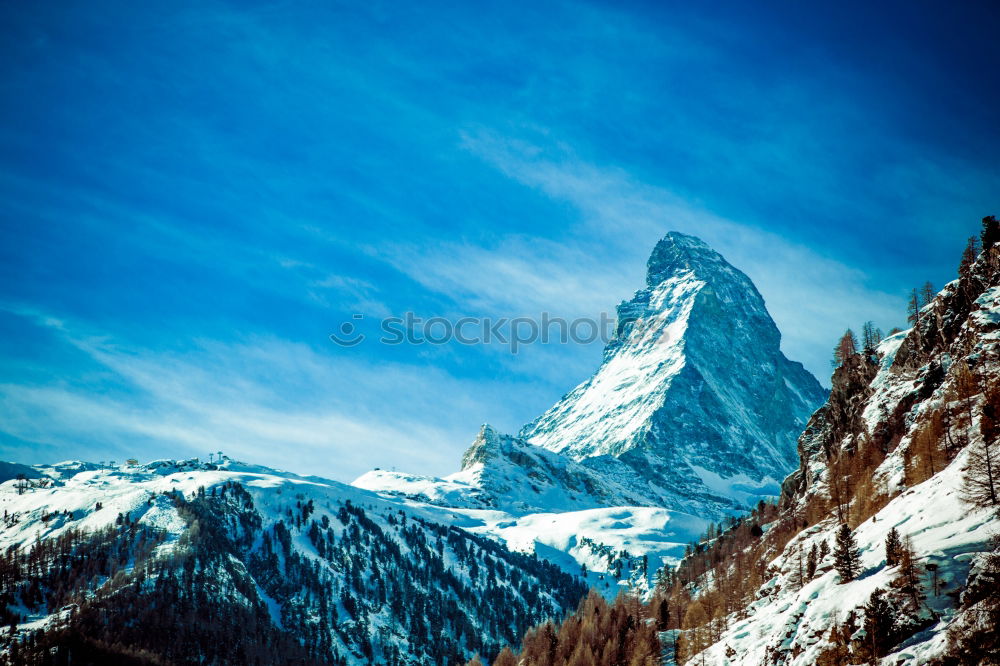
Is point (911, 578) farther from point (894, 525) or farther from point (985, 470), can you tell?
point (894, 525)

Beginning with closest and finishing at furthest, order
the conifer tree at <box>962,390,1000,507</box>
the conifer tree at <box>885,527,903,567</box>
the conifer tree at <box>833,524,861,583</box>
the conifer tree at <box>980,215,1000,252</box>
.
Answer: the conifer tree at <box>962,390,1000,507</box> < the conifer tree at <box>885,527,903,567</box> < the conifer tree at <box>833,524,861,583</box> < the conifer tree at <box>980,215,1000,252</box>

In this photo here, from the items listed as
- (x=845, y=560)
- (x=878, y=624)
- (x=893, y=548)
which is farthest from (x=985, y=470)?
(x=878, y=624)

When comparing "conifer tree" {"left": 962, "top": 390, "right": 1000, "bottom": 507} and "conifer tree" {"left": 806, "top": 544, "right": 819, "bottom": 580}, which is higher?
"conifer tree" {"left": 962, "top": 390, "right": 1000, "bottom": 507}

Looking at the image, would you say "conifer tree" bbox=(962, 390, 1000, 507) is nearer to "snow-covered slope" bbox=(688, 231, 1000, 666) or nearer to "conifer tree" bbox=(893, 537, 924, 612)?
"snow-covered slope" bbox=(688, 231, 1000, 666)

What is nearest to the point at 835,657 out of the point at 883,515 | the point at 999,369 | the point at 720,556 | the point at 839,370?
the point at 883,515

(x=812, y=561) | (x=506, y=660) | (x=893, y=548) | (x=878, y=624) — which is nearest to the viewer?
(x=878, y=624)

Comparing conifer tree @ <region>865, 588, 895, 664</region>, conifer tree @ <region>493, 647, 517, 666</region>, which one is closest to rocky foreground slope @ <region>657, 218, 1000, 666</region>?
conifer tree @ <region>865, 588, 895, 664</region>

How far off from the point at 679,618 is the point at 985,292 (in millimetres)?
77961

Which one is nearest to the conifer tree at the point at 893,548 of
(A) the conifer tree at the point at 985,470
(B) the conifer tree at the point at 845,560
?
(B) the conifer tree at the point at 845,560

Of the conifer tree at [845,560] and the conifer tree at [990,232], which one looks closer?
the conifer tree at [845,560]

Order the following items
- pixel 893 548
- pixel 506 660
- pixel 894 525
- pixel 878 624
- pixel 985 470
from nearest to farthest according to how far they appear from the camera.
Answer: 1. pixel 878 624
2. pixel 893 548
3. pixel 985 470
4. pixel 894 525
5. pixel 506 660

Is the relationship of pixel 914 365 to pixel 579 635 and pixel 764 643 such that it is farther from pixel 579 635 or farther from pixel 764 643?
pixel 579 635

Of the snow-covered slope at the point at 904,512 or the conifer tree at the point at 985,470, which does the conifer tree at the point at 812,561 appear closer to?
the snow-covered slope at the point at 904,512

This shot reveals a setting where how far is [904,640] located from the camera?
168ft
